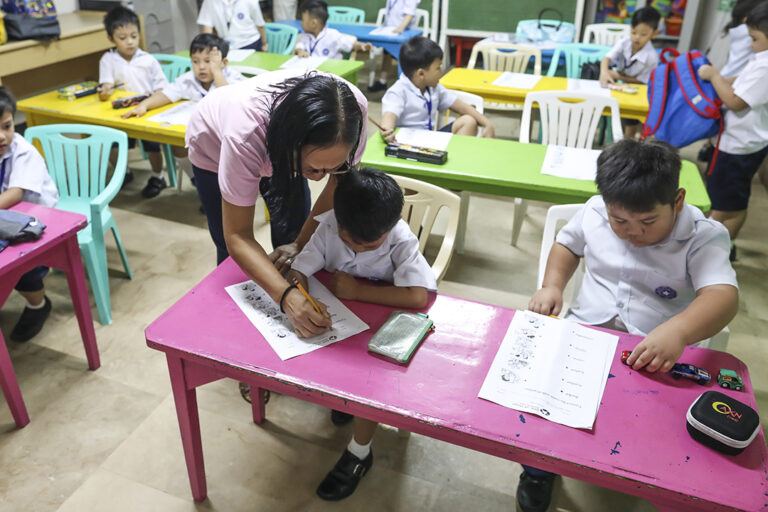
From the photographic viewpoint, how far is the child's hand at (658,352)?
1.18m

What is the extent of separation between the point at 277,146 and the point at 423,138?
151cm

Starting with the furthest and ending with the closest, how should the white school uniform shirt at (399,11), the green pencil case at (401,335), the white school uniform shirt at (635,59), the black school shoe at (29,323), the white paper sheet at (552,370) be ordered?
the white school uniform shirt at (399,11), the white school uniform shirt at (635,59), the black school shoe at (29,323), the green pencil case at (401,335), the white paper sheet at (552,370)

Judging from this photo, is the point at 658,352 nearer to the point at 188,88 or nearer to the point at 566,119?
the point at 566,119

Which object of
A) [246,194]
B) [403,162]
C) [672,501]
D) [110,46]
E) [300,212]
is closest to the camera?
[672,501]

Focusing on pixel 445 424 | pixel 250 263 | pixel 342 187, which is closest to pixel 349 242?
pixel 342 187

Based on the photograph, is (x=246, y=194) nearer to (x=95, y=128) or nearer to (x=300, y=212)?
(x=300, y=212)

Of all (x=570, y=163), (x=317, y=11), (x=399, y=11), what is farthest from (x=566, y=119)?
(x=399, y=11)

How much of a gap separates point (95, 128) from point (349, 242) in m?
1.63

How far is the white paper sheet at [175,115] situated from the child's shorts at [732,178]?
2589 millimetres

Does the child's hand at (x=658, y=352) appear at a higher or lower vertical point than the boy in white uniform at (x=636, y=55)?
lower

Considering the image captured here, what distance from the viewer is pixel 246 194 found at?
52.1 inches

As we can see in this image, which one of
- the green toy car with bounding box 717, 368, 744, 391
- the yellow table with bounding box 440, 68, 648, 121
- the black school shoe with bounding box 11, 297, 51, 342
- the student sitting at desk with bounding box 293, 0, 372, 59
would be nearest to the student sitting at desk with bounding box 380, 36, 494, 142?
the yellow table with bounding box 440, 68, 648, 121

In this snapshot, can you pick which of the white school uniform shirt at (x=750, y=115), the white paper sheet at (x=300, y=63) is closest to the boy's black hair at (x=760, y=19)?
the white school uniform shirt at (x=750, y=115)

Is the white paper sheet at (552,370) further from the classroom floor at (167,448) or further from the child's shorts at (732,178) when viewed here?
the child's shorts at (732,178)
